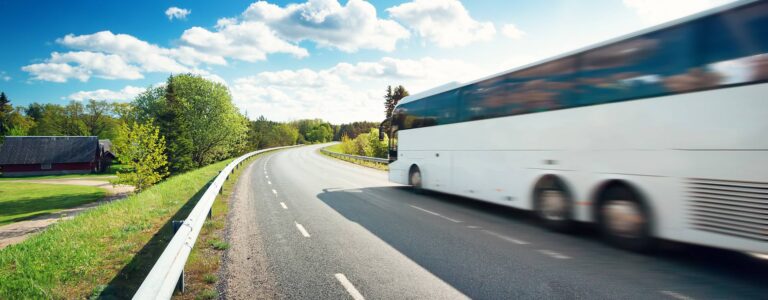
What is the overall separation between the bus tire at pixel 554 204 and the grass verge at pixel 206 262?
621 cm

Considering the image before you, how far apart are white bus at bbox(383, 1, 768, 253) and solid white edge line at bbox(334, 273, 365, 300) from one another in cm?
454

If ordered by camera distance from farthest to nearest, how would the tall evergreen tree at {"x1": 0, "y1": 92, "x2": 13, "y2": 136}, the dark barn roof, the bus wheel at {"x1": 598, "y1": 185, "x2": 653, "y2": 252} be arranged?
the tall evergreen tree at {"x1": 0, "y1": 92, "x2": 13, "y2": 136}
the dark barn roof
the bus wheel at {"x1": 598, "y1": 185, "x2": 653, "y2": 252}

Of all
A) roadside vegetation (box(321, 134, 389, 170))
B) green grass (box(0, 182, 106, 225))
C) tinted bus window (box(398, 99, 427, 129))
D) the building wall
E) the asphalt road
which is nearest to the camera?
the asphalt road

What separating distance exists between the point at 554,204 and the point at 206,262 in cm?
645

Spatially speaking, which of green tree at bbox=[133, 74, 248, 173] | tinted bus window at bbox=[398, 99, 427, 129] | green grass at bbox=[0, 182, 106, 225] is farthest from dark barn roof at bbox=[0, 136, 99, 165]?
tinted bus window at bbox=[398, 99, 427, 129]

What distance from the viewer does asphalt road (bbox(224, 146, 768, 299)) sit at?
4672mm

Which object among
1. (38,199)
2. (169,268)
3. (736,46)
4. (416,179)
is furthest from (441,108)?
(38,199)

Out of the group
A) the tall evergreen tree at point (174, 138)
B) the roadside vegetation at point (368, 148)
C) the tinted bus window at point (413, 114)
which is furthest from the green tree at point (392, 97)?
the tinted bus window at point (413, 114)

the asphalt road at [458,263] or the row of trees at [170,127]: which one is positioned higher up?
the row of trees at [170,127]

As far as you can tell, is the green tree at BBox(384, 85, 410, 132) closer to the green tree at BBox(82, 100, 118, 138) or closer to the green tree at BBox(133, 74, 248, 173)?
the green tree at BBox(133, 74, 248, 173)

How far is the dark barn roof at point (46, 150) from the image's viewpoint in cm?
6550

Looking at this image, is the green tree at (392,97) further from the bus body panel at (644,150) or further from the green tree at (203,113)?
the bus body panel at (644,150)

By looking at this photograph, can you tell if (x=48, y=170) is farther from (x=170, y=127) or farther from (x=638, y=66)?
(x=638, y=66)

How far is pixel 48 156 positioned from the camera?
66.8m
